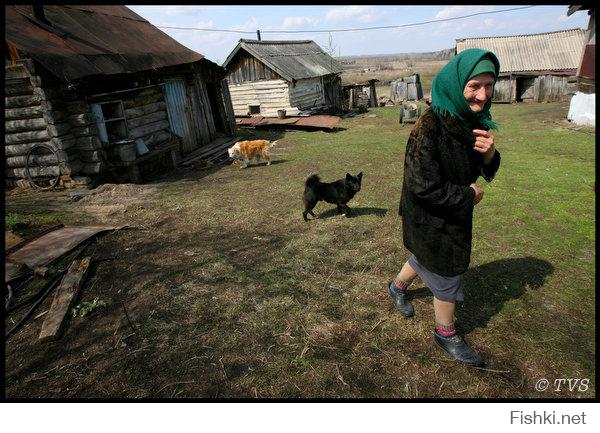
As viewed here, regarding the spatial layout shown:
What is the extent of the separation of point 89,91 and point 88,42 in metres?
2.01

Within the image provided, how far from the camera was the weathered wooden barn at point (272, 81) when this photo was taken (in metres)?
21.1

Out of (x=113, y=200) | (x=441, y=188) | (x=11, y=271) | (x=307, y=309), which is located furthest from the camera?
(x=113, y=200)

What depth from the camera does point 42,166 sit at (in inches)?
361

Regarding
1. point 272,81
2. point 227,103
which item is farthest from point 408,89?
point 227,103

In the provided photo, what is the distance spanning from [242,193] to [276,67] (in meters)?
14.8

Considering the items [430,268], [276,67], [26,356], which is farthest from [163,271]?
[276,67]

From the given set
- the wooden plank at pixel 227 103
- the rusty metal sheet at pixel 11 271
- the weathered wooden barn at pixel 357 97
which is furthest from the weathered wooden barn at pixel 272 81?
the rusty metal sheet at pixel 11 271

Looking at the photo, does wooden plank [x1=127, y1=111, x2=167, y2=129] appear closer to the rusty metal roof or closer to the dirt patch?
the rusty metal roof

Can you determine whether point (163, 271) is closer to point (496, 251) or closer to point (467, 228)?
point (467, 228)

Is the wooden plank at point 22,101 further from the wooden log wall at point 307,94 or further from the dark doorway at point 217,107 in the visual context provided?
the wooden log wall at point 307,94

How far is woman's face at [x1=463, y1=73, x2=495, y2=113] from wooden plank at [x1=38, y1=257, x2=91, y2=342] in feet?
13.8

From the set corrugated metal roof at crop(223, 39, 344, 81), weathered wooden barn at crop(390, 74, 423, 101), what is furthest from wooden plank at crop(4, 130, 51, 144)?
weathered wooden barn at crop(390, 74, 423, 101)

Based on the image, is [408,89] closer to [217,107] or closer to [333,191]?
[217,107]

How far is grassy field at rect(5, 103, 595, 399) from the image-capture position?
9.42ft
